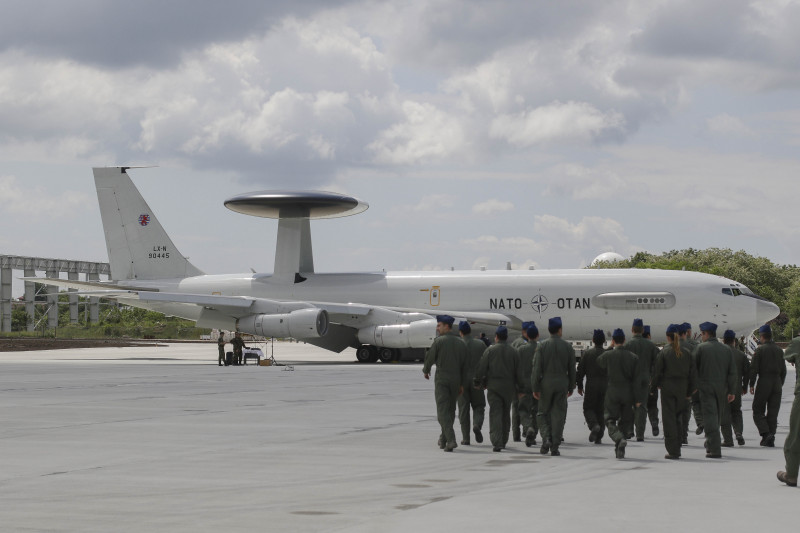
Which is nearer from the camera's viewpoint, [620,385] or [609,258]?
[620,385]

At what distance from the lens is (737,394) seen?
1427 centimetres

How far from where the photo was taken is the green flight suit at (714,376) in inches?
541

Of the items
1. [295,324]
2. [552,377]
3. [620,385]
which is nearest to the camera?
[552,377]

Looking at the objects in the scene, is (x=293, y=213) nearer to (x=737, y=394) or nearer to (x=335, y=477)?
(x=737, y=394)

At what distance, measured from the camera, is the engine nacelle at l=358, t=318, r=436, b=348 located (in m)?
41.9

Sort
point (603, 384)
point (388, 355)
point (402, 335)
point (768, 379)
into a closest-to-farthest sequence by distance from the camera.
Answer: point (603, 384), point (768, 379), point (402, 335), point (388, 355)

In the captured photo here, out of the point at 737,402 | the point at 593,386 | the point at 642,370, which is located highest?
the point at 642,370

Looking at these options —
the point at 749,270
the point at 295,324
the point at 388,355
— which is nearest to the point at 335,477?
the point at 295,324

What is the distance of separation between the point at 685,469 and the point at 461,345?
3712 mm

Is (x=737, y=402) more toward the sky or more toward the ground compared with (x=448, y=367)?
more toward the ground

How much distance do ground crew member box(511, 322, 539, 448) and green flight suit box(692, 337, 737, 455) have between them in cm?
224

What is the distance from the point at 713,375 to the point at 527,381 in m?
2.56

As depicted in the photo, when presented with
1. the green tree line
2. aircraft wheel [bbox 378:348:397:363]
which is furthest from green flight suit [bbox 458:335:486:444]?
the green tree line

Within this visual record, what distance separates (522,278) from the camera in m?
43.7
